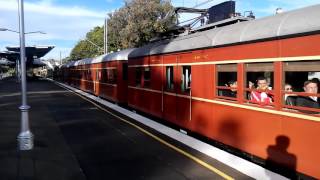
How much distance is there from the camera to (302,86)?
26.9 feet

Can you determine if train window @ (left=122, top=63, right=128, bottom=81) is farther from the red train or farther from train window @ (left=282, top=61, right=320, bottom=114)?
train window @ (left=282, top=61, right=320, bottom=114)

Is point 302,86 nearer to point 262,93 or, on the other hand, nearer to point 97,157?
point 262,93

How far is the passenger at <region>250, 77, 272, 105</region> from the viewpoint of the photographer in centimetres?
930

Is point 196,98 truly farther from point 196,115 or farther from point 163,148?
point 163,148

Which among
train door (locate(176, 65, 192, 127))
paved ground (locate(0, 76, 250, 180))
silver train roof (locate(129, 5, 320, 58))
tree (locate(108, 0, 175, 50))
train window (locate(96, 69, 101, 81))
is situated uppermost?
tree (locate(108, 0, 175, 50))

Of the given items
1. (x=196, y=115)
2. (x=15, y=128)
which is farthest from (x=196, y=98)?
(x=15, y=128)

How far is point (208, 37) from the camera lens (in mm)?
12016

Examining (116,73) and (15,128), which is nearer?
(15,128)

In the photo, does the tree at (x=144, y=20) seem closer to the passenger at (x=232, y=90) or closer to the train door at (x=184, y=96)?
the train door at (x=184, y=96)

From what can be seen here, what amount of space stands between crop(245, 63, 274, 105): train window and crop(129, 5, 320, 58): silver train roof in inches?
21.3

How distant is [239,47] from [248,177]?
2791 mm

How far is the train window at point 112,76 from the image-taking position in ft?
87.1

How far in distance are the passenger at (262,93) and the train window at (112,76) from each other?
17.2m

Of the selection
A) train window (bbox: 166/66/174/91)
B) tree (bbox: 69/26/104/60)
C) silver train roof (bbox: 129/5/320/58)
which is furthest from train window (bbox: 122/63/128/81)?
tree (bbox: 69/26/104/60)
